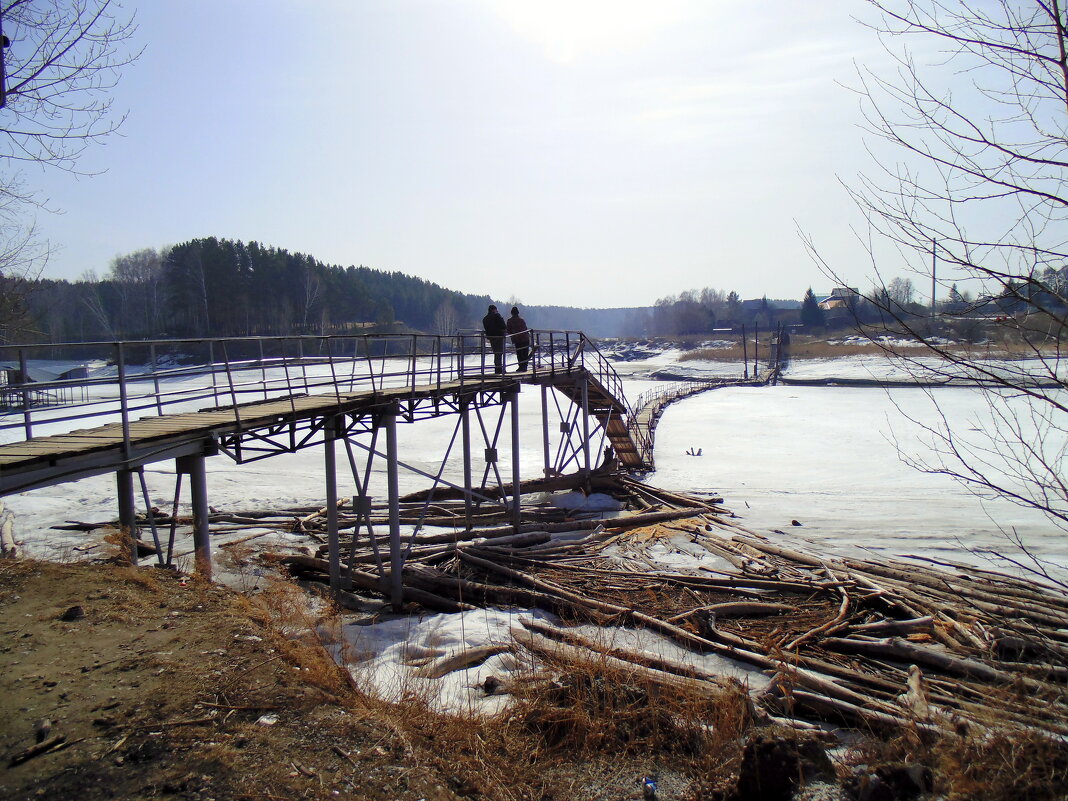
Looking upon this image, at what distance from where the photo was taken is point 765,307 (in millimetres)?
132000

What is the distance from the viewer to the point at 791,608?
29.9ft

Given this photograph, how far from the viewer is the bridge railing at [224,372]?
7613 millimetres

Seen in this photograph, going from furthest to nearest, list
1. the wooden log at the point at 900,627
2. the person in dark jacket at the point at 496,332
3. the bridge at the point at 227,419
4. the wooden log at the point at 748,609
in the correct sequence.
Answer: the person in dark jacket at the point at 496,332 → the wooden log at the point at 748,609 → the wooden log at the point at 900,627 → the bridge at the point at 227,419

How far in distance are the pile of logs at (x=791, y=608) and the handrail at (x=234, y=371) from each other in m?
3.55

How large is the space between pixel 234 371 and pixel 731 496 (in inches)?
565

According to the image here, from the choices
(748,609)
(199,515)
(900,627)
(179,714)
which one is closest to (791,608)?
(748,609)

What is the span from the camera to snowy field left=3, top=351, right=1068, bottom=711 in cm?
830

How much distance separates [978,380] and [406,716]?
4841 mm

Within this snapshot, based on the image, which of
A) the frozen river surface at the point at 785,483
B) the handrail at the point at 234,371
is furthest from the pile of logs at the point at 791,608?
the handrail at the point at 234,371

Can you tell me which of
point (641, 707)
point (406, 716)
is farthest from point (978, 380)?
point (406, 716)

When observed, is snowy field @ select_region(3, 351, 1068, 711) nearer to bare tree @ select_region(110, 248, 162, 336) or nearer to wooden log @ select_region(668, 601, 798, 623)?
wooden log @ select_region(668, 601, 798, 623)

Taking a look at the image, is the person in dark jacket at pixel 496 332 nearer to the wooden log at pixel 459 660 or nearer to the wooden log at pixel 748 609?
the wooden log at pixel 748 609

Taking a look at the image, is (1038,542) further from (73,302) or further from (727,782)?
(73,302)

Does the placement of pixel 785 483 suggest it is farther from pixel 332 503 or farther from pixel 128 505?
pixel 128 505
